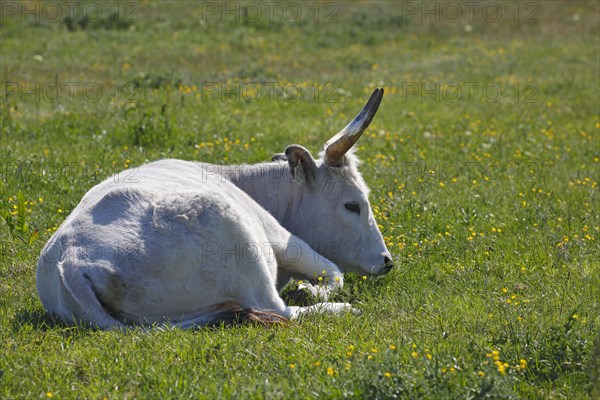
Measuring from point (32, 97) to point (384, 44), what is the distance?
40.5 ft

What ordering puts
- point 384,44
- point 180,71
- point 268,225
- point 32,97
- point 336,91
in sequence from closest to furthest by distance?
point 268,225 → point 32,97 → point 336,91 → point 180,71 → point 384,44

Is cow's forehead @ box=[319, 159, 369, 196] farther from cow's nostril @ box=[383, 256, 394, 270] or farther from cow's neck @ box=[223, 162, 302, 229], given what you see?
cow's nostril @ box=[383, 256, 394, 270]

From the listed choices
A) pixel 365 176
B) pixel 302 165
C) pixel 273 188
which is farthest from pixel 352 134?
pixel 365 176

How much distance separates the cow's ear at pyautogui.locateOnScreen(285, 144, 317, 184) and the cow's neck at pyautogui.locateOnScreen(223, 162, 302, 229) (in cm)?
13

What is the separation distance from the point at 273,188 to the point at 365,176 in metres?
3.48

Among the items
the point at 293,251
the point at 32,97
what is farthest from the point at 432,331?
the point at 32,97

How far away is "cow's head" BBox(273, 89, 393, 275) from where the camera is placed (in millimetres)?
8031

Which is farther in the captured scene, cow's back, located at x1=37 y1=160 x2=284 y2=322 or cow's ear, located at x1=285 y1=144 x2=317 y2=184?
cow's ear, located at x1=285 y1=144 x2=317 y2=184

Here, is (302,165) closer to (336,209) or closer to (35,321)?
(336,209)

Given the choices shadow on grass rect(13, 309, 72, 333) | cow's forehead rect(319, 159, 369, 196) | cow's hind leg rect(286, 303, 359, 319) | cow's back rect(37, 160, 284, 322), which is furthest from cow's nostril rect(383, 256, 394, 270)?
shadow on grass rect(13, 309, 72, 333)

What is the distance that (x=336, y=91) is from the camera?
1803cm

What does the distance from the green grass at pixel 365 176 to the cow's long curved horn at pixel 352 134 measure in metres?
1.18

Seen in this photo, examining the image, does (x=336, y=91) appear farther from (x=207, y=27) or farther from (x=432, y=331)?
(x=432, y=331)

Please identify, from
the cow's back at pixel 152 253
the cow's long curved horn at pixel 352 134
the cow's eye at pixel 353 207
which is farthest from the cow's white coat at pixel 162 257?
the cow's long curved horn at pixel 352 134
